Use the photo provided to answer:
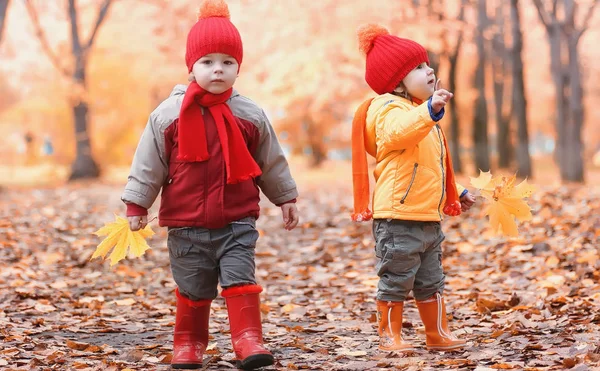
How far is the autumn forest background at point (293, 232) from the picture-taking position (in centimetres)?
444

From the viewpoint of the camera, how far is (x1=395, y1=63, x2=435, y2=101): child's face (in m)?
4.32

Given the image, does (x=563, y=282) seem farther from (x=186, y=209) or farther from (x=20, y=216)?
(x=20, y=216)

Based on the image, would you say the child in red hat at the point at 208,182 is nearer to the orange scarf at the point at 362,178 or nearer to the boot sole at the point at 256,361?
the boot sole at the point at 256,361

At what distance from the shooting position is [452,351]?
13.9 ft

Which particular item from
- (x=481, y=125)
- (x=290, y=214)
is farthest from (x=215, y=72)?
(x=481, y=125)

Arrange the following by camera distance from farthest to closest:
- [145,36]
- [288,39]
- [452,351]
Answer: [145,36]
[288,39]
[452,351]

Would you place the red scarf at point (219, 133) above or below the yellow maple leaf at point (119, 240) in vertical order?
above

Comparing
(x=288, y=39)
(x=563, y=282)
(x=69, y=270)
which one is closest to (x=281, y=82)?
(x=288, y=39)

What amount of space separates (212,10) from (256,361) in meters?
1.72

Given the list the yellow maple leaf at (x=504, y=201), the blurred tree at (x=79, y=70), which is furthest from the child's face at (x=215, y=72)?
the blurred tree at (x=79, y=70)

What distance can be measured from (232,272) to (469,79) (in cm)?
2587

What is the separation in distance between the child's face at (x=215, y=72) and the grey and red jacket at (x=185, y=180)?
0.12 m

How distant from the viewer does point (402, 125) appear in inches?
158

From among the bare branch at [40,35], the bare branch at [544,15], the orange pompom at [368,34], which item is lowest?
the orange pompom at [368,34]
